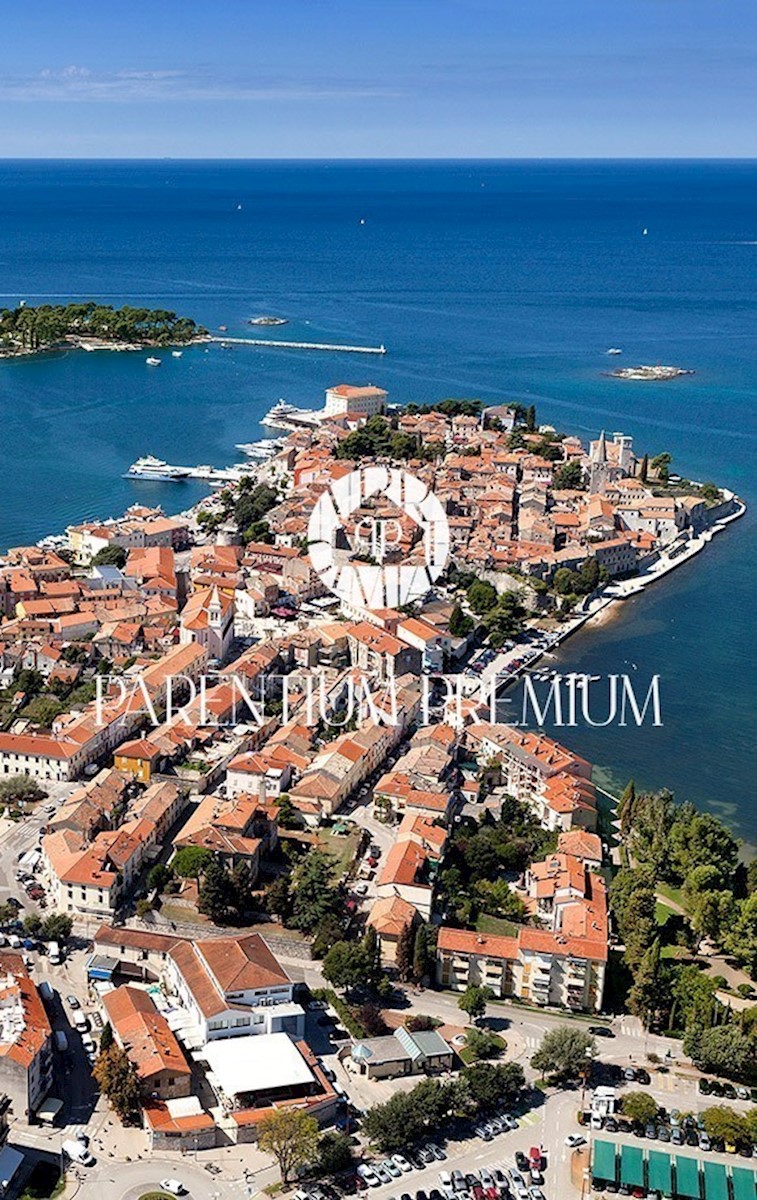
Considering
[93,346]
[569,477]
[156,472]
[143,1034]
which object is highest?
[93,346]

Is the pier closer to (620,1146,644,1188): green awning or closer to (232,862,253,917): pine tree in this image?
(232,862,253,917): pine tree

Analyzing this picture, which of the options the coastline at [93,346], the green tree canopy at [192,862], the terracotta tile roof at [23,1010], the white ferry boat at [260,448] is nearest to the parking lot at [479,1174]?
the terracotta tile roof at [23,1010]

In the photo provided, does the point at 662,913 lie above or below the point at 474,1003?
below

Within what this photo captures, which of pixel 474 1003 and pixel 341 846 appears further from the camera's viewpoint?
pixel 341 846

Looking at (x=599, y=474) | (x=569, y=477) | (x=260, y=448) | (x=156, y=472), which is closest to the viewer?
(x=599, y=474)

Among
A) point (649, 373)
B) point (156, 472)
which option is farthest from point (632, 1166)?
point (649, 373)

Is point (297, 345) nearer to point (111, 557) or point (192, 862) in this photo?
point (111, 557)

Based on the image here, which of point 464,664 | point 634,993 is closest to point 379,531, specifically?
point 464,664

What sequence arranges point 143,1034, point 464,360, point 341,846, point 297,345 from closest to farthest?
1. point 143,1034
2. point 341,846
3. point 464,360
4. point 297,345
